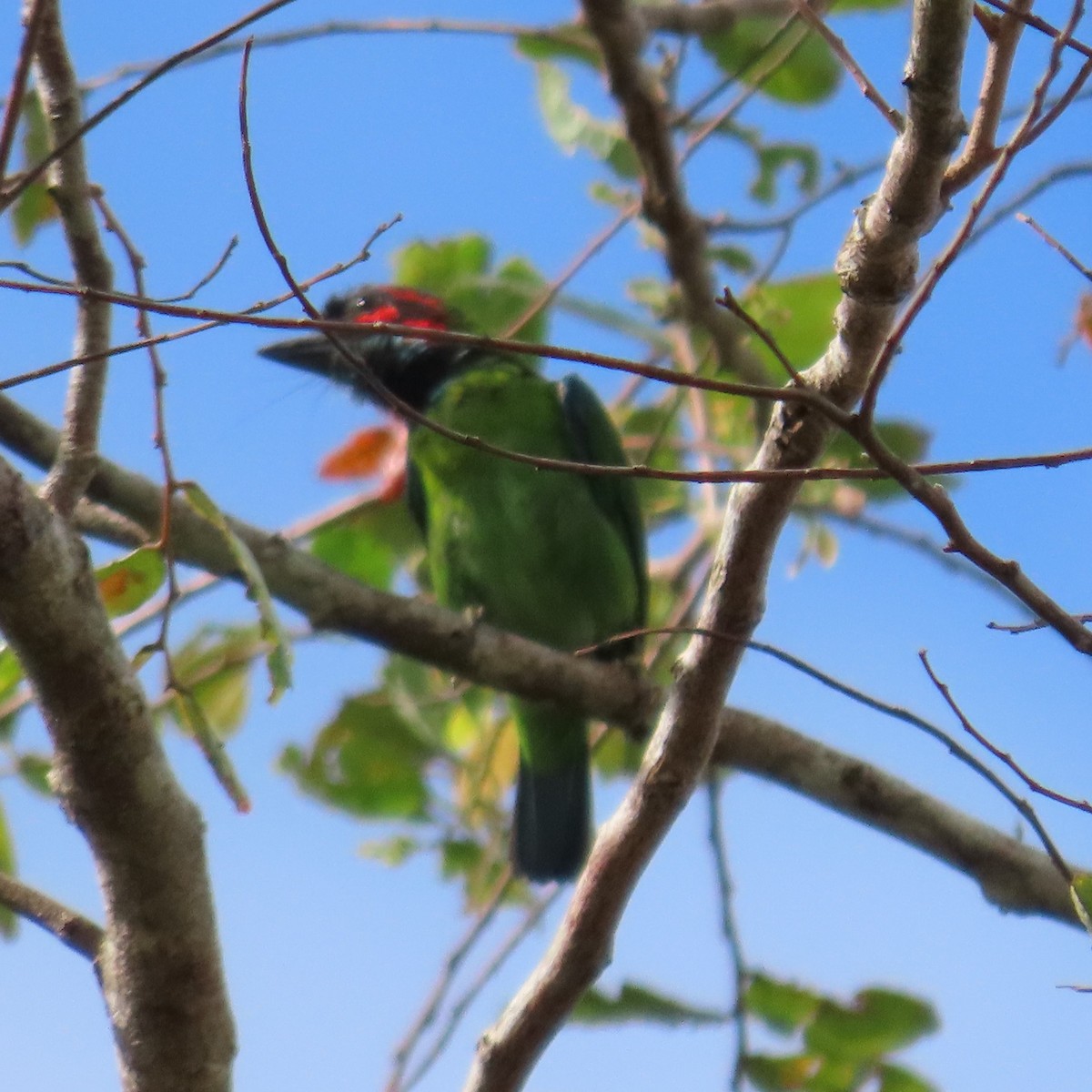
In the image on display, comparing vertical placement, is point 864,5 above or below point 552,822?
above

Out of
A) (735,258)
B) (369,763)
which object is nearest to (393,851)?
(369,763)

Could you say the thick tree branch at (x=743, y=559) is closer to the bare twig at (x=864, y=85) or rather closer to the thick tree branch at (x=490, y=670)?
the bare twig at (x=864, y=85)

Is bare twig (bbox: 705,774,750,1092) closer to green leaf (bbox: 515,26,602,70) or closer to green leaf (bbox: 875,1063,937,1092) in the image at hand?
green leaf (bbox: 875,1063,937,1092)

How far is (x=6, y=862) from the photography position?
2578 mm

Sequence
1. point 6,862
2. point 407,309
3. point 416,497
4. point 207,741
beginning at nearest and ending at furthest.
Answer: point 207,741 < point 6,862 < point 416,497 < point 407,309

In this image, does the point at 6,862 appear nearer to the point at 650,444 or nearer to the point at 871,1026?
the point at 871,1026

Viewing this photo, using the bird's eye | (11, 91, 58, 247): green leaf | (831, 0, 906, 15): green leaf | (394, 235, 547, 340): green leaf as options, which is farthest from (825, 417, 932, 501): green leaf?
(11, 91, 58, 247): green leaf

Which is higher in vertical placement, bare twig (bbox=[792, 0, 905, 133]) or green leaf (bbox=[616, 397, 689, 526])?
green leaf (bbox=[616, 397, 689, 526])

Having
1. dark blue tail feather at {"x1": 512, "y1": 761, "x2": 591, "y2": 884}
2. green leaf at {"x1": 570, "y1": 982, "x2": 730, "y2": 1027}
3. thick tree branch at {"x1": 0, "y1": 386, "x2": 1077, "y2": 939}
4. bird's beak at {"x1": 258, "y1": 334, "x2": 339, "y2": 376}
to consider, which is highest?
bird's beak at {"x1": 258, "y1": 334, "x2": 339, "y2": 376}

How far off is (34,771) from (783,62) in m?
2.35

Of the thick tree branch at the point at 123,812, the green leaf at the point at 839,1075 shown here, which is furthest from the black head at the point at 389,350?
the thick tree branch at the point at 123,812

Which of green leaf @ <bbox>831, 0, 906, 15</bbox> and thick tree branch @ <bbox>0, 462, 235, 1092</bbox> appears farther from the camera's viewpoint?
green leaf @ <bbox>831, 0, 906, 15</bbox>

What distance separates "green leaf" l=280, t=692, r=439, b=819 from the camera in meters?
3.48

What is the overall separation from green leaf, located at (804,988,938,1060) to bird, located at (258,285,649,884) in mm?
1252
